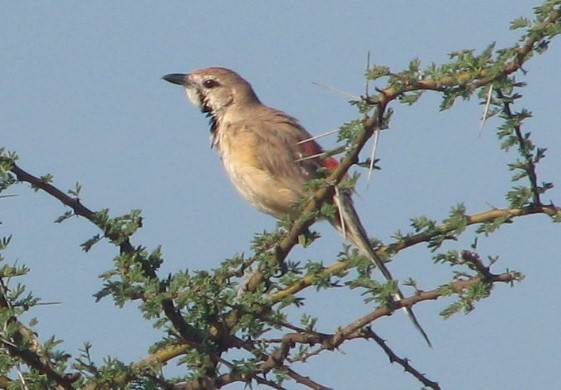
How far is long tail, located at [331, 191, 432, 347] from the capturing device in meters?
4.32

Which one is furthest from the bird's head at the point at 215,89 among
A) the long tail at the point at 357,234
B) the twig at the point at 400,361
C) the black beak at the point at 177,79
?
the twig at the point at 400,361

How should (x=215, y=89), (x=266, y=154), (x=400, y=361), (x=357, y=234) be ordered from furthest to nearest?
(x=215, y=89), (x=266, y=154), (x=357, y=234), (x=400, y=361)

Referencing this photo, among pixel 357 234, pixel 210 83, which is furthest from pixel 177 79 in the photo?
pixel 357 234

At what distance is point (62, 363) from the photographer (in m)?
3.70

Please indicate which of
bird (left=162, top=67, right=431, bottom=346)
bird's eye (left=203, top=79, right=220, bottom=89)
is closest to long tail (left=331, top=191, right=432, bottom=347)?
bird (left=162, top=67, right=431, bottom=346)

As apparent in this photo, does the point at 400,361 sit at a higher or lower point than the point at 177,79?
lower

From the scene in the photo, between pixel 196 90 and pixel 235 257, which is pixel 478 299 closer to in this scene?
pixel 235 257

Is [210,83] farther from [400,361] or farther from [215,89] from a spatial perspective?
[400,361]

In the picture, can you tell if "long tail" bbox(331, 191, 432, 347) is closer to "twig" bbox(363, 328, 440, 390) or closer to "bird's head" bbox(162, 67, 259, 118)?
"twig" bbox(363, 328, 440, 390)

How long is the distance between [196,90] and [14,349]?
451cm

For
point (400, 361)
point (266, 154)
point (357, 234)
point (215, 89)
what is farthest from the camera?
point (215, 89)

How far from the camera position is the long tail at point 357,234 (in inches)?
170

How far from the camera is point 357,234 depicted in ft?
17.5

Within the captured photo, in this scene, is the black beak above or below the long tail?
above
